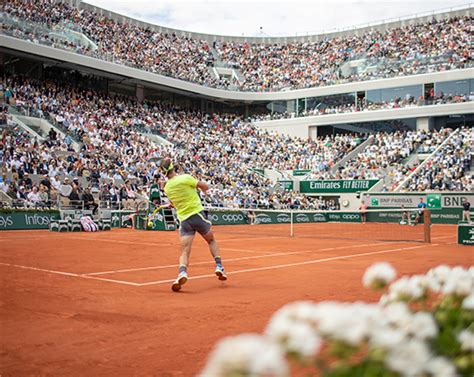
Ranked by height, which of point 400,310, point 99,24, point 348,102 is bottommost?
point 400,310

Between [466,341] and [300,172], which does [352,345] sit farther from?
[300,172]

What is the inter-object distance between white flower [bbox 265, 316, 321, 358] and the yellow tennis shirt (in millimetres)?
7482

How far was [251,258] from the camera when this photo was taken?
14.0 metres

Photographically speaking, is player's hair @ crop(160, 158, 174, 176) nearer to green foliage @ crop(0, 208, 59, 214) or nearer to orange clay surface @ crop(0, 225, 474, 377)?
orange clay surface @ crop(0, 225, 474, 377)

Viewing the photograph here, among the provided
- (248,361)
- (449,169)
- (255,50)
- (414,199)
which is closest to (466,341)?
(248,361)

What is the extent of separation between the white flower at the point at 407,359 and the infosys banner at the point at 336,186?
43.1 m

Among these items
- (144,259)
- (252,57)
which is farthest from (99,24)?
(144,259)

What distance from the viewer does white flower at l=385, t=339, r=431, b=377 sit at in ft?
5.07

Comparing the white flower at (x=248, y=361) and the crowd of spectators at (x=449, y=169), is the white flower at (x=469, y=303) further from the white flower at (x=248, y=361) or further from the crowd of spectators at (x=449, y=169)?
the crowd of spectators at (x=449, y=169)

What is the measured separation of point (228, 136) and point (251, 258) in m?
37.2

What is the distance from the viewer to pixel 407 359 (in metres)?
1.58

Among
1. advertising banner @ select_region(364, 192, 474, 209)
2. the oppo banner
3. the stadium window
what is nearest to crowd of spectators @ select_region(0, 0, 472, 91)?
the stadium window

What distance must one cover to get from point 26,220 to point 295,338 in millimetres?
24927

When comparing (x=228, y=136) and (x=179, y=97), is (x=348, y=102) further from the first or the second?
(x=179, y=97)
